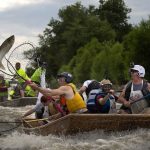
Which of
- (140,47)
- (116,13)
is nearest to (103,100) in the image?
(140,47)

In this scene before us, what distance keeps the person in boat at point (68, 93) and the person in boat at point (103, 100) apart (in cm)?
18

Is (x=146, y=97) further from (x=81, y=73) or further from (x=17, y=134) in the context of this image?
(x=81, y=73)

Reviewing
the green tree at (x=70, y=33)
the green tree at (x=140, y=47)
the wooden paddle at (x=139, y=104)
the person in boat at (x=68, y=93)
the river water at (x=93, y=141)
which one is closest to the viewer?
the river water at (x=93, y=141)

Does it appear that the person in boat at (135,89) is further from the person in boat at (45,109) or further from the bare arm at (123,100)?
the person in boat at (45,109)

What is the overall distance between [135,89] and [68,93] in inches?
57.7

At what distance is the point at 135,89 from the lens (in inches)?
493

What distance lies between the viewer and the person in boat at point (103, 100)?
1206 centimetres

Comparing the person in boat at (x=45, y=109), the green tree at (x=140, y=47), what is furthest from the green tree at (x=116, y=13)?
the person in boat at (x=45, y=109)

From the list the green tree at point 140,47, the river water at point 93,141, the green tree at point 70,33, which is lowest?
the river water at point 93,141

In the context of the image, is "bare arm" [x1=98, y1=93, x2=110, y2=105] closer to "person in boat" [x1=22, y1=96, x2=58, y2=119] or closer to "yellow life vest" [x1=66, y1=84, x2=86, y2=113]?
"yellow life vest" [x1=66, y1=84, x2=86, y2=113]

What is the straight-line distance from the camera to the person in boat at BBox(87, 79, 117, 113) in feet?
39.6

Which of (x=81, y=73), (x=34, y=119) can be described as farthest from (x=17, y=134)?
(x=81, y=73)

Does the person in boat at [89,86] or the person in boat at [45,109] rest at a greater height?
the person in boat at [89,86]

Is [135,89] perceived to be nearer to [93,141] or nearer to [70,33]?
[93,141]
